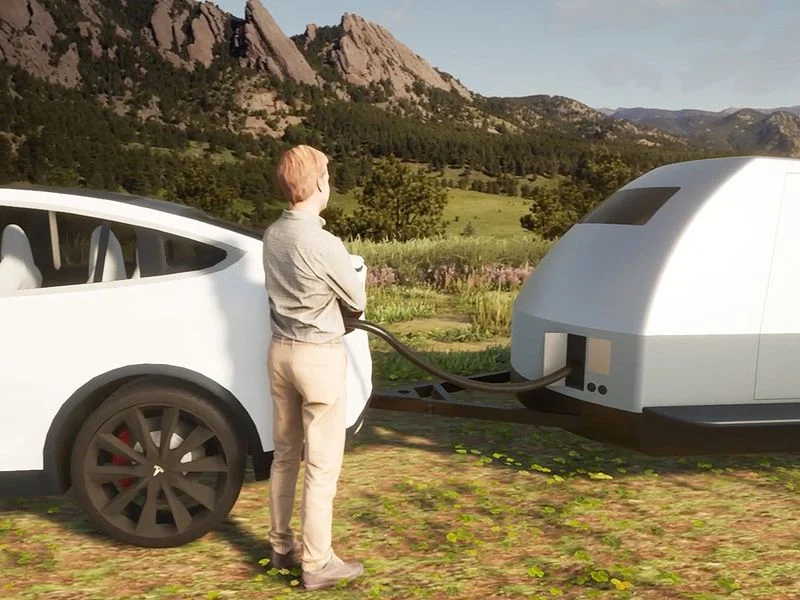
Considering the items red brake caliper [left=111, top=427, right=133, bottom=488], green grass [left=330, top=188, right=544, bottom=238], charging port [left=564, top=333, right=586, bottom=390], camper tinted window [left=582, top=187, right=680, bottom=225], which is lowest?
green grass [left=330, top=188, right=544, bottom=238]

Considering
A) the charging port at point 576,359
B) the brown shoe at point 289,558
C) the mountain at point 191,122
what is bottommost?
the brown shoe at point 289,558

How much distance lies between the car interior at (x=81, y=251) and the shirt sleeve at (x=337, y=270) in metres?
0.95

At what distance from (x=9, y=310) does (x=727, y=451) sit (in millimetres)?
3742

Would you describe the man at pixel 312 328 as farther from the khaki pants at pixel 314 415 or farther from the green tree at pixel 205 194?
the green tree at pixel 205 194

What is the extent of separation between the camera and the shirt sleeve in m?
3.46

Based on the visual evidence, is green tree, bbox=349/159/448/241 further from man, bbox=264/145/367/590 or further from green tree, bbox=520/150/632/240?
man, bbox=264/145/367/590

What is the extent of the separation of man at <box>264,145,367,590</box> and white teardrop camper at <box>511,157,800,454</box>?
5.35 feet

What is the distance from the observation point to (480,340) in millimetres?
11008

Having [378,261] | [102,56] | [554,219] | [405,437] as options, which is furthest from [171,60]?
[405,437]

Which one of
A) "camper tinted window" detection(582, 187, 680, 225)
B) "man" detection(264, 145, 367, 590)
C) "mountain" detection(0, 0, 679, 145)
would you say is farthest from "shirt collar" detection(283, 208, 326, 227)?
"mountain" detection(0, 0, 679, 145)

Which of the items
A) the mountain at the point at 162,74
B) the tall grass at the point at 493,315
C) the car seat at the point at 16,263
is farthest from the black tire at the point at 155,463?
the mountain at the point at 162,74

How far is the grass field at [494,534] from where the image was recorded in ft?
12.5

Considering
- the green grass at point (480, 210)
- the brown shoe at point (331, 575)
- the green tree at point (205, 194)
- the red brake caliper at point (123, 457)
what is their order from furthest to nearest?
1. the green grass at point (480, 210)
2. the green tree at point (205, 194)
3. the red brake caliper at point (123, 457)
4. the brown shoe at point (331, 575)

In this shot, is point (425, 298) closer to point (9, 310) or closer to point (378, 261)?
point (378, 261)
